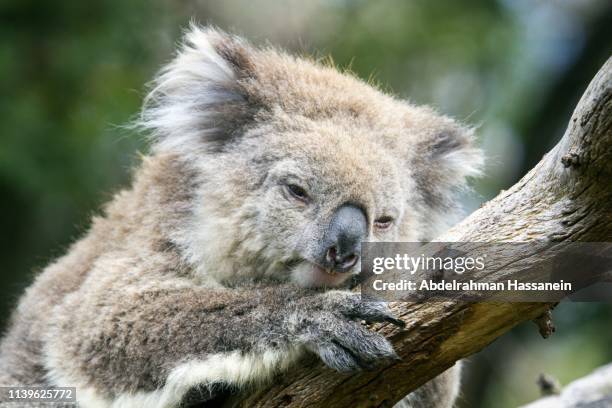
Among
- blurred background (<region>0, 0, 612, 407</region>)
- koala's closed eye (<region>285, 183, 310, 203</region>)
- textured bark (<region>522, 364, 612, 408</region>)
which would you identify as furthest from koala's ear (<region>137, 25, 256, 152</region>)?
textured bark (<region>522, 364, 612, 408</region>)

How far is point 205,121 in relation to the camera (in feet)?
15.4

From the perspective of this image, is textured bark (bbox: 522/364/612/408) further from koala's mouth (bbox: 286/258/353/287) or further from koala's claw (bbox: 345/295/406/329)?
koala's claw (bbox: 345/295/406/329)

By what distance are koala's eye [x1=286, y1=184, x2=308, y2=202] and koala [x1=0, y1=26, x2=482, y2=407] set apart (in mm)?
14

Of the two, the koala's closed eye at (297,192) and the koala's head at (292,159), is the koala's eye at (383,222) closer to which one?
the koala's head at (292,159)

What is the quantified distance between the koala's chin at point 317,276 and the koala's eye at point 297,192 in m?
0.35

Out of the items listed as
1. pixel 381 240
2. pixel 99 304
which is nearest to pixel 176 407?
pixel 99 304

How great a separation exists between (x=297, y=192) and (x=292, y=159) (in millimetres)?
217

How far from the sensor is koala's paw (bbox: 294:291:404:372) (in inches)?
127

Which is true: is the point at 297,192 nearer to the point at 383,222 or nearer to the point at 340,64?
the point at 383,222

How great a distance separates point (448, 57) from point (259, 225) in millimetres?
5957

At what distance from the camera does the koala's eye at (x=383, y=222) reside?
13.7 feet

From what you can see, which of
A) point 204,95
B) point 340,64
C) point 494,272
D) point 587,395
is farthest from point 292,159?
point 340,64

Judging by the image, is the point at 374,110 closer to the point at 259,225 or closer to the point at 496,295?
the point at 259,225

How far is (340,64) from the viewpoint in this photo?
7.80 metres
